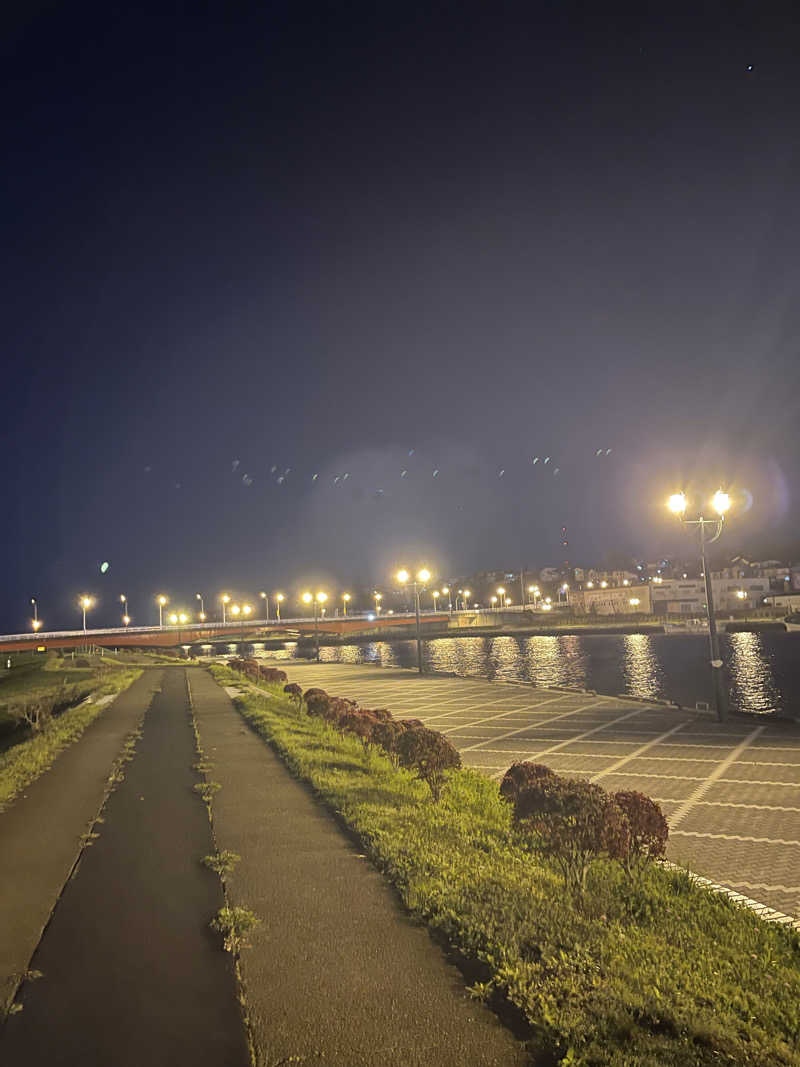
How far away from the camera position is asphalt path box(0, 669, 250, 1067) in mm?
4523

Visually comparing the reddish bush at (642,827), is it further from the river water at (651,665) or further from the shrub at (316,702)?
the river water at (651,665)

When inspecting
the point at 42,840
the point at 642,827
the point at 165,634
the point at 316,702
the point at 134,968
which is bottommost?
the point at 165,634

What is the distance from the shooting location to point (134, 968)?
18.6 ft

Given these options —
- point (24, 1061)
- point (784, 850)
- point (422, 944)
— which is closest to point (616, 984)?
point (422, 944)

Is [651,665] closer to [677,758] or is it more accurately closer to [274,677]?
[274,677]

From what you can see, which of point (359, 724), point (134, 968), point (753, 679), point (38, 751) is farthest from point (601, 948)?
point (753, 679)

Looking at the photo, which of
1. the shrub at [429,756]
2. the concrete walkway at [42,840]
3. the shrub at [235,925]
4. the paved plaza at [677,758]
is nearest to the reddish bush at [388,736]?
the shrub at [429,756]

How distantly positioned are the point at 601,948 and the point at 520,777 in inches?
119

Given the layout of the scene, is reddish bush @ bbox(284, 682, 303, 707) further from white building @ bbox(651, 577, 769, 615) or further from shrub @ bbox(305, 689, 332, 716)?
white building @ bbox(651, 577, 769, 615)

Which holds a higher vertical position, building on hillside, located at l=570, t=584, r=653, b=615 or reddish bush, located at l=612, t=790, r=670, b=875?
reddish bush, located at l=612, t=790, r=670, b=875

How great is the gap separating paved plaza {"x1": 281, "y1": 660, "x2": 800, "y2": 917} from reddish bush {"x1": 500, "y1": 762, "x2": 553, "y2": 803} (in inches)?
100

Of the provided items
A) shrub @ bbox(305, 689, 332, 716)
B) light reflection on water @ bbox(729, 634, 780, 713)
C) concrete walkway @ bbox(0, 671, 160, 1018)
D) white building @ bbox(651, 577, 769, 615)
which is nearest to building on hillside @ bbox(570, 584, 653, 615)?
white building @ bbox(651, 577, 769, 615)

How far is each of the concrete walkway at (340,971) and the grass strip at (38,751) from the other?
19.4 feet

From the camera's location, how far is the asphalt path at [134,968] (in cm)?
452
